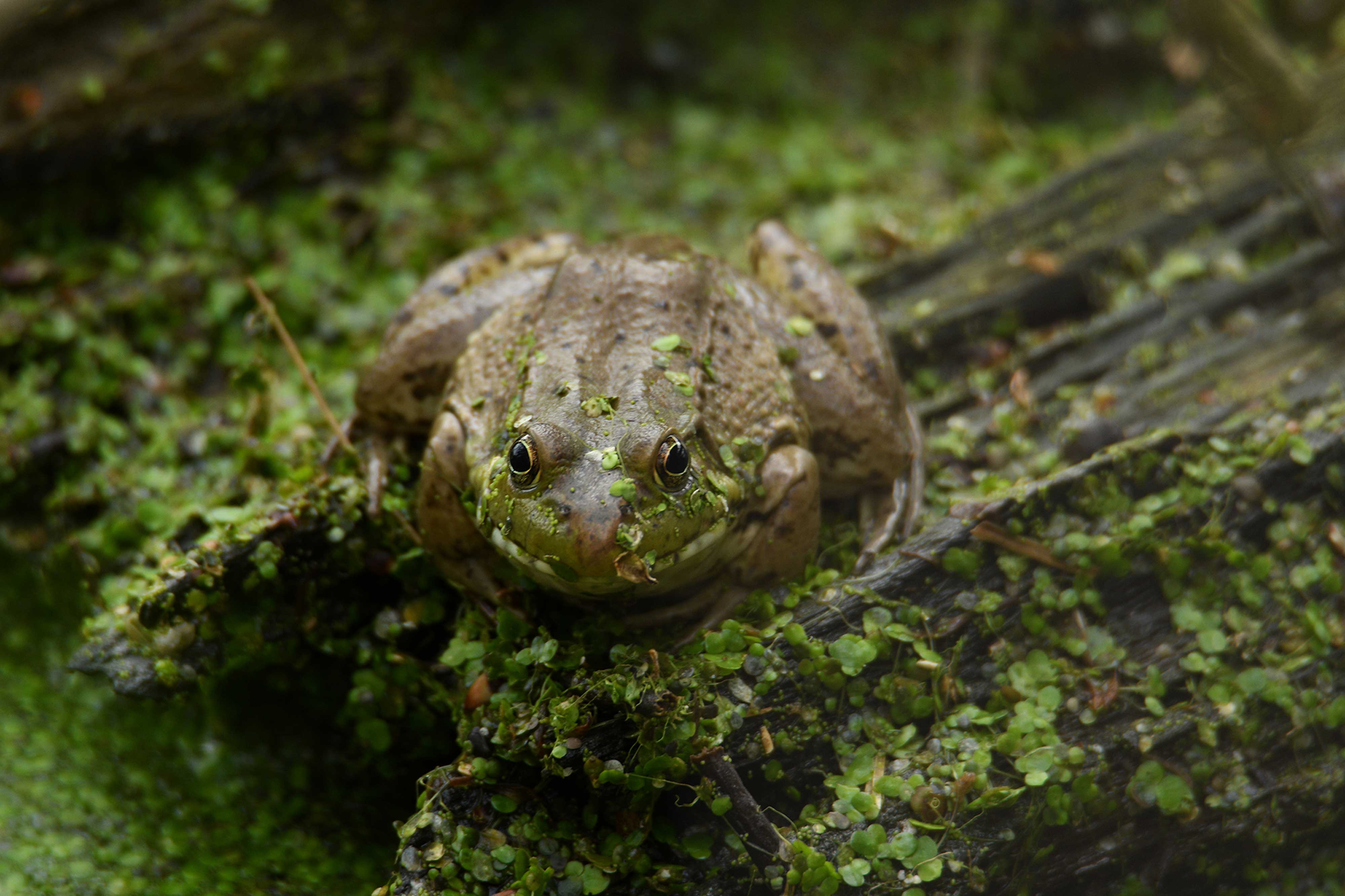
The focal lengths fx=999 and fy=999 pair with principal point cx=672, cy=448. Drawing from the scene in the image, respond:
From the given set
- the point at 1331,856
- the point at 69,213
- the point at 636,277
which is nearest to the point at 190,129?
the point at 69,213

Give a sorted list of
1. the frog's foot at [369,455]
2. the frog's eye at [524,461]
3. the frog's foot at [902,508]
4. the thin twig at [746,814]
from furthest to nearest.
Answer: the frog's foot at [369,455], the frog's foot at [902,508], the thin twig at [746,814], the frog's eye at [524,461]

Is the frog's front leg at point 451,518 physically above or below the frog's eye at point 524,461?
below

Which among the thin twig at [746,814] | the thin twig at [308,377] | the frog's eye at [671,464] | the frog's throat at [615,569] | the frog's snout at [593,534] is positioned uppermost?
the frog's eye at [671,464]

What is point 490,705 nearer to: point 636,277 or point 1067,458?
point 636,277

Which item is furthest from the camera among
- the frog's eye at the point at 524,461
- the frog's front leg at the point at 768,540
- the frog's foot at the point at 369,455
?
the frog's foot at the point at 369,455

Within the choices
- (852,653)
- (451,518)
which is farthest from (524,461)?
(852,653)

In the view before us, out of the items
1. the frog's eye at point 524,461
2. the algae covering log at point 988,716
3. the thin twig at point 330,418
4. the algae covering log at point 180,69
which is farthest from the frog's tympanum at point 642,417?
the algae covering log at point 180,69

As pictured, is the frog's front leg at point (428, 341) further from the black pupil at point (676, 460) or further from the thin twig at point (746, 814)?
the thin twig at point (746, 814)

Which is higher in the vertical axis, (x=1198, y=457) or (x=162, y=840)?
(x=1198, y=457)

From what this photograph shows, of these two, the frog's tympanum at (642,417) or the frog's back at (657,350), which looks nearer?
the frog's tympanum at (642,417)
